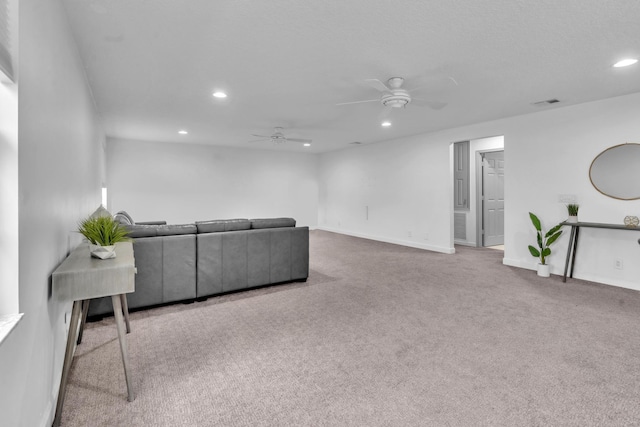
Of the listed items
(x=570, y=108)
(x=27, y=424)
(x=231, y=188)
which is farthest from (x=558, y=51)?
(x=231, y=188)

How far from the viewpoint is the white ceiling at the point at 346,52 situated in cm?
211

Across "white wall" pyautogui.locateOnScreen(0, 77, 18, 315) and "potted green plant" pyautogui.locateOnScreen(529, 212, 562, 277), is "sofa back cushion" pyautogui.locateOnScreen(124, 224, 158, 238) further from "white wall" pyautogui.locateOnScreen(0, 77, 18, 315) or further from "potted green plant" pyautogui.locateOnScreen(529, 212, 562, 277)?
"potted green plant" pyautogui.locateOnScreen(529, 212, 562, 277)

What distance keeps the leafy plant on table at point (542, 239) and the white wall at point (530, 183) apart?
185 millimetres

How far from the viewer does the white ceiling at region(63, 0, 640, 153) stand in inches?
82.9

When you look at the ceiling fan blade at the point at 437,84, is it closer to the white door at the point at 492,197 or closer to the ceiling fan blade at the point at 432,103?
the ceiling fan blade at the point at 432,103

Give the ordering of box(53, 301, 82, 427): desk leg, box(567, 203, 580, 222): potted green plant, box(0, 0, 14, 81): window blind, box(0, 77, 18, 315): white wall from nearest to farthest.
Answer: box(0, 0, 14, 81): window blind, box(0, 77, 18, 315): white wall, box(53, 301, 82, 427): desk leg, box(567, 203, 580, 222): potted green plant

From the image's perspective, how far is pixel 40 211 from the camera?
150 centimetres

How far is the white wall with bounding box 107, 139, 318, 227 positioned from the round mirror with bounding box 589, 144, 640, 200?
688 centimetres

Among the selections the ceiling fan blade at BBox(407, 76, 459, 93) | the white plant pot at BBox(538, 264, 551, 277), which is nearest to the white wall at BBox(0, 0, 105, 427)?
the ceiling fan blade at BBox(407, 76, 459, 93)

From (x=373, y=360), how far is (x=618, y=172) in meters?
4.06

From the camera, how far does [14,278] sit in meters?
1.13

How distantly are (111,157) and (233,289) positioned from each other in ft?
18.2

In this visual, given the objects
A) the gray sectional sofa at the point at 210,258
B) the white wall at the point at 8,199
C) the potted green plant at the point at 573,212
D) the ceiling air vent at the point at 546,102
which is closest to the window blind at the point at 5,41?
the white wall at the point at 8,199

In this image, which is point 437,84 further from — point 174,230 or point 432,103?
point 174,230
